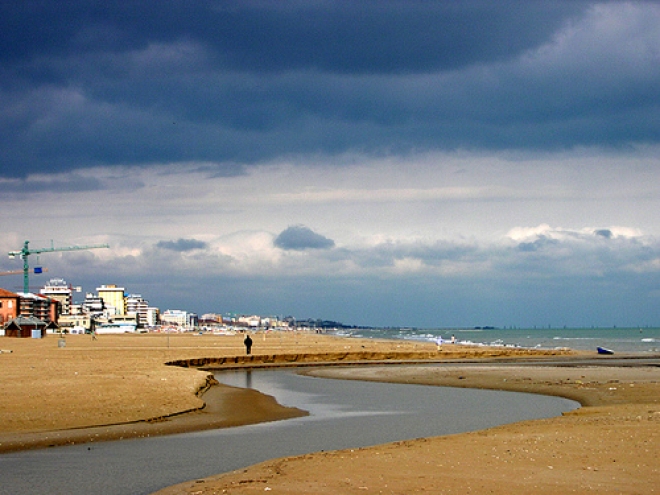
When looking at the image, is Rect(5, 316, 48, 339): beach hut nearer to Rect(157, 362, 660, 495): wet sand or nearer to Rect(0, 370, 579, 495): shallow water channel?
Rect(0, 370, 579, 495): shallow water channel

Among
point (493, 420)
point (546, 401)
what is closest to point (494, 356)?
point (546, 401)

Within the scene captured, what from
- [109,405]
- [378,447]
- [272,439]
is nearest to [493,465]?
[378,447]

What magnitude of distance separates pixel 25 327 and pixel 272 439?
382 ft

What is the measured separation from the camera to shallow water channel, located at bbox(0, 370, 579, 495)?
16.5 m

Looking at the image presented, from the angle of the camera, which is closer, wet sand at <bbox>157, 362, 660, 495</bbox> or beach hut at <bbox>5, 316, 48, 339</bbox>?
wet sand at <bbox>157, 362, 660, 495</bbox>

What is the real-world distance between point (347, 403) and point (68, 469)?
18.1m

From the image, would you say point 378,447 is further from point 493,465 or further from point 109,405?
point 109,405

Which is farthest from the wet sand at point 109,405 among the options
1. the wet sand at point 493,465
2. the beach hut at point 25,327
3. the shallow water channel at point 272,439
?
the beach hut at point 25,327

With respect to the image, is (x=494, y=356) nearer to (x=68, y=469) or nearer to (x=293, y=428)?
(x=293, y=428)

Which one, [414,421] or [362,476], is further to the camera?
[414,421]

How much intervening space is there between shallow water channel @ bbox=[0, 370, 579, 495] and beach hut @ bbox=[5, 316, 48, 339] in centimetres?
9381

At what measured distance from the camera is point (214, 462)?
18250 millimetres

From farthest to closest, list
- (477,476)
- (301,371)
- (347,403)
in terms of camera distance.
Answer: (301,371) → (347,403) → (477,476)

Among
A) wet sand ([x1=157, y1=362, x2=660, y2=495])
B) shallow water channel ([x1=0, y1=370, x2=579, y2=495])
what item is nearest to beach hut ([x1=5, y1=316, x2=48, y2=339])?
shallow water channel ([x1=0, y1=370, x2=579, y2=495])
